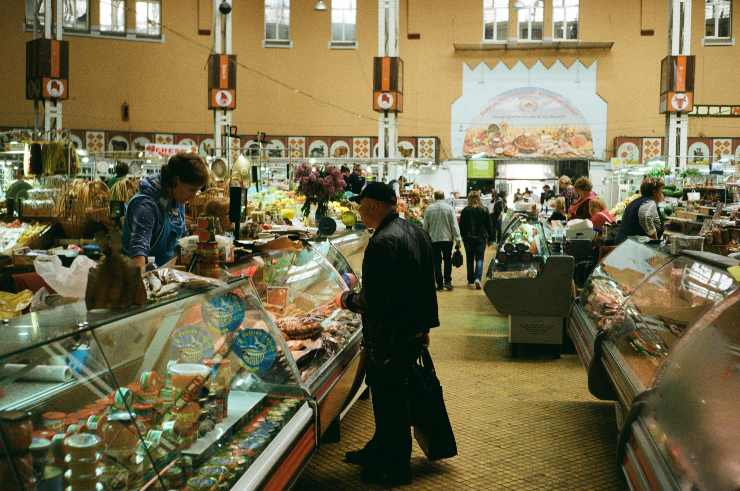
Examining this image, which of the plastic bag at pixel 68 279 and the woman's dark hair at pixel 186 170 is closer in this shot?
the plastic bag at pixel 68 279

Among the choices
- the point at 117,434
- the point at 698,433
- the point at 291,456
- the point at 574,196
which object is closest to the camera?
the point at 117,434

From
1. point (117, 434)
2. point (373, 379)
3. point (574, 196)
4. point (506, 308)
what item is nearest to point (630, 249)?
point (506, 308)

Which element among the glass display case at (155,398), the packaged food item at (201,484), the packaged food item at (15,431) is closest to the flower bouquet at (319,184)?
the glass display case at (155,398)

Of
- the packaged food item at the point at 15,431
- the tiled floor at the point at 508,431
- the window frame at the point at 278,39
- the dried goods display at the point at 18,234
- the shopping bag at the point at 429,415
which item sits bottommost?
the tiled floor at the point at 508,431

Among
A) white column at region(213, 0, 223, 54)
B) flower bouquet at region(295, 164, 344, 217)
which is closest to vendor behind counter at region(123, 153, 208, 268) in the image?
flower bouquet at region(295, 164, 344, 217)

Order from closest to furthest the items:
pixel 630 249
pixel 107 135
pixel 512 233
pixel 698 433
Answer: pixel 698 433, pixel 630 249, pixel 512 233, pixel 107 135

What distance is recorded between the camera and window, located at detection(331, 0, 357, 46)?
21406 millimetres

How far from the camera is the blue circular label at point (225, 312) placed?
2.72m

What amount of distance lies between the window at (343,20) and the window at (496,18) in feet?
12.5

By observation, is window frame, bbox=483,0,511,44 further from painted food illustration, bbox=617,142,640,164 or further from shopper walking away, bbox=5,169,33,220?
shopper walking away, bbox=5,169,33,220

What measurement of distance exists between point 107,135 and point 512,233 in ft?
53.4

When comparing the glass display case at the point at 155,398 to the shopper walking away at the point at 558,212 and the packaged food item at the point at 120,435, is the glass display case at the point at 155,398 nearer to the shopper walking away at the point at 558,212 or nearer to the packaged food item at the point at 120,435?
the packaged food item at the point at 120,435

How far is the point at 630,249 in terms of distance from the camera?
4.65m

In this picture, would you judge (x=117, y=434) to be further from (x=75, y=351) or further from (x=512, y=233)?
(x=512, y=233)
